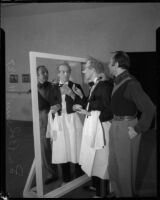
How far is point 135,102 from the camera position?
1.44 meters

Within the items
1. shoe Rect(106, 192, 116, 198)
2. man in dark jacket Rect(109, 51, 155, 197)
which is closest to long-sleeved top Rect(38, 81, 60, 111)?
man in dark jacket Rect(109, 51, 155, 197)

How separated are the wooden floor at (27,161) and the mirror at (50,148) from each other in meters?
0.05

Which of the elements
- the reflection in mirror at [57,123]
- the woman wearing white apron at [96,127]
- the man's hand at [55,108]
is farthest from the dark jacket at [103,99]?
the man's hand at [55,108]

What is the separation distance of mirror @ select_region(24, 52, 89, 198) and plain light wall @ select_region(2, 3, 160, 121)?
6 centimetres

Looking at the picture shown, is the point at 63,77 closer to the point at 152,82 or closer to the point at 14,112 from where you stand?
the point at 14,112

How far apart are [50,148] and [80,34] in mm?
796

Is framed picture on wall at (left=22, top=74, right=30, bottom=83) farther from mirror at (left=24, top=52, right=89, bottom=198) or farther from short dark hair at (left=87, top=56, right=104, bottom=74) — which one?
short dark hair at (left=87, top=56, right=104, bottom=74)

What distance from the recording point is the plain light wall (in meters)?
1.50

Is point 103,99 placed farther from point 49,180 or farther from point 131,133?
point 49,180

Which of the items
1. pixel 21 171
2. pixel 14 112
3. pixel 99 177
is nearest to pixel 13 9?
pixel 14 112

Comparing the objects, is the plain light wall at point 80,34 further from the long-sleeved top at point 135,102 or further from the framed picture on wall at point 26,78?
the long-sleeved top at point 135,102

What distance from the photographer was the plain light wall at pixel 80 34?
1.50m

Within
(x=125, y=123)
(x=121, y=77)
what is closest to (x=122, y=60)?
(x=121, y=77)

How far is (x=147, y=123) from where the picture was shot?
146 centimetres
